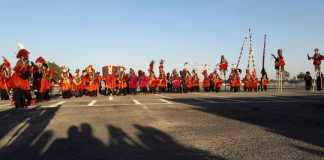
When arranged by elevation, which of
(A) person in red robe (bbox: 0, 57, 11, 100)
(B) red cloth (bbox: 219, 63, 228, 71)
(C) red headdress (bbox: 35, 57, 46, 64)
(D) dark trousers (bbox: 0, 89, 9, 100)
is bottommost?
(D) dark trousers (bbox: 0, 89, 9, 100)

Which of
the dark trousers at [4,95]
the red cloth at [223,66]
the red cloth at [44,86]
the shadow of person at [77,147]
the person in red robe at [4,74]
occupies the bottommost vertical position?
the shadow of person at [77,147]

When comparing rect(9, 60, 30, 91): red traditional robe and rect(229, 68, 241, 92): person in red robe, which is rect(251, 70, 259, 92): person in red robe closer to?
rect(229, 68, 241, 92): person in red robe

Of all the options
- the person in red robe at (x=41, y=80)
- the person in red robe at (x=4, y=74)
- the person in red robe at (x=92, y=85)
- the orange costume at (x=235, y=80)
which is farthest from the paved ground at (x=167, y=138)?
the orange costume at (x=235, y=80)

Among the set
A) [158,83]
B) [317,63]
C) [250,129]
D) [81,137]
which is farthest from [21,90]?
[317,63]

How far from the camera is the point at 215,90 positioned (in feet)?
124

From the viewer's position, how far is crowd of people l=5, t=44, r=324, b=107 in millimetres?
22953

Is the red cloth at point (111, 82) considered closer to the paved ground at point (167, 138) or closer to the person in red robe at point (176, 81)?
the person in red robe at point (176, 81)

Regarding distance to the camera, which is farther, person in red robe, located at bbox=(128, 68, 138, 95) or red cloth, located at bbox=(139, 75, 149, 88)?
red cloth, located at bbox=(139, 75, 149, 88)

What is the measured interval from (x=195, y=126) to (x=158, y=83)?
26.1 metres

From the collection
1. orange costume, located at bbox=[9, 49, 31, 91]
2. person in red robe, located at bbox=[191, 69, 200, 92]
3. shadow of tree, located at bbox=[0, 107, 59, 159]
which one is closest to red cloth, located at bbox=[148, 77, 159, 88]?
person in red robe, located at bbox=[191, 69, 200, 92]

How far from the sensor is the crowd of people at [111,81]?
904 inches

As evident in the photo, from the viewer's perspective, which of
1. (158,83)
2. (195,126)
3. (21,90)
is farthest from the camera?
(158,83)

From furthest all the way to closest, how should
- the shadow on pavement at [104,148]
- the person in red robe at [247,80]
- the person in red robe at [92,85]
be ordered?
1. the person in red robe at [247,80]
2. the person in red robe at [92,85]
3. the shadow on pavement at [104,148]

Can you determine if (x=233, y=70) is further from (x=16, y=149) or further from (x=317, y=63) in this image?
(x=16, y=149)
